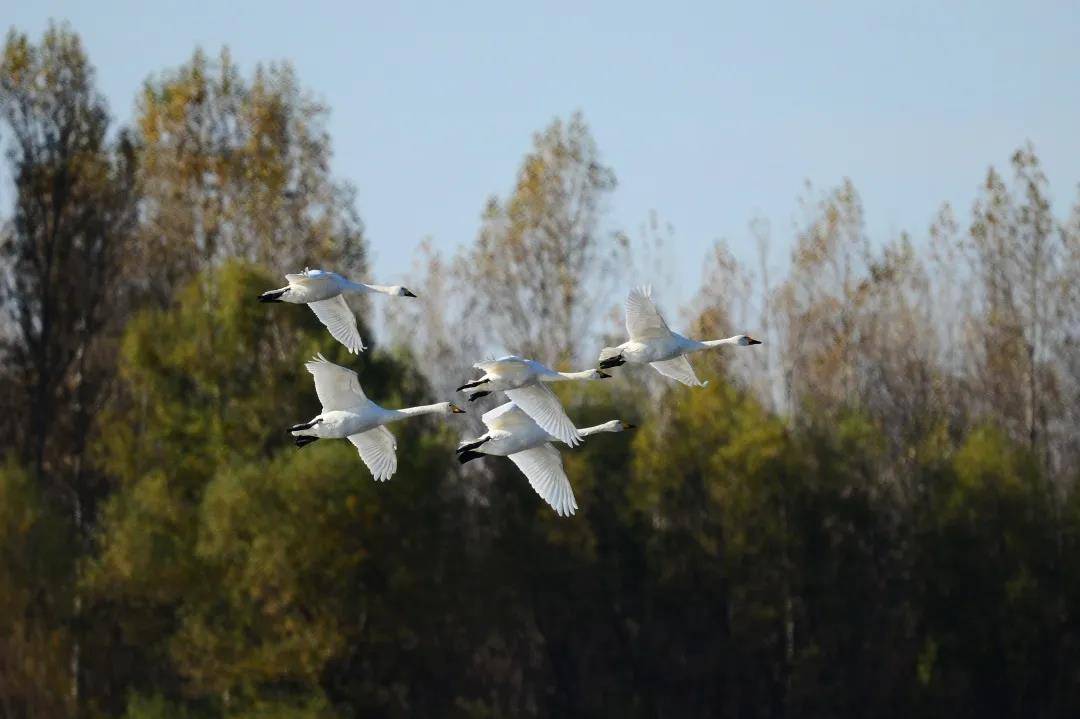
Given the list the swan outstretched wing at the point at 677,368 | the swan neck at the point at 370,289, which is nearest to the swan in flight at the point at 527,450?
the swan outstretched wing at the point at 677,368

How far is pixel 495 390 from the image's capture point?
2522 cm

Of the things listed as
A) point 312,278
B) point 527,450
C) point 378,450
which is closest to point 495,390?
point 527,450

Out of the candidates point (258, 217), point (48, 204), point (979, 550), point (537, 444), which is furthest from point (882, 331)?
point (537, 444)

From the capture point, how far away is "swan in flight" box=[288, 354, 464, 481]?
25203 millimetres

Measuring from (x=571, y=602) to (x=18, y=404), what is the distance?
1350 cm

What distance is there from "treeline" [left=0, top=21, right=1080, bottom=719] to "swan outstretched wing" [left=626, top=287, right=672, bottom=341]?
54.8 feet

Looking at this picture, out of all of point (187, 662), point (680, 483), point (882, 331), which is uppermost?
point (882, 331)

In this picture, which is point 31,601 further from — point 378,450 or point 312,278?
point 312,278

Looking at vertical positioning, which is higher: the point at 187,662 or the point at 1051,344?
the point at 1051,344

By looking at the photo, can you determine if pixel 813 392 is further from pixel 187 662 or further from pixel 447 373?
pixel 187 662

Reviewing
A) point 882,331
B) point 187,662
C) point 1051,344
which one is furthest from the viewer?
point 882,331

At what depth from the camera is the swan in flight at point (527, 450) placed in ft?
84.9

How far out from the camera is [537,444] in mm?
26219

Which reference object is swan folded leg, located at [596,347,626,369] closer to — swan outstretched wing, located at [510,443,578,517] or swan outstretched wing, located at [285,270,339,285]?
swan outstretched wing, located at [510,443,578,517]
